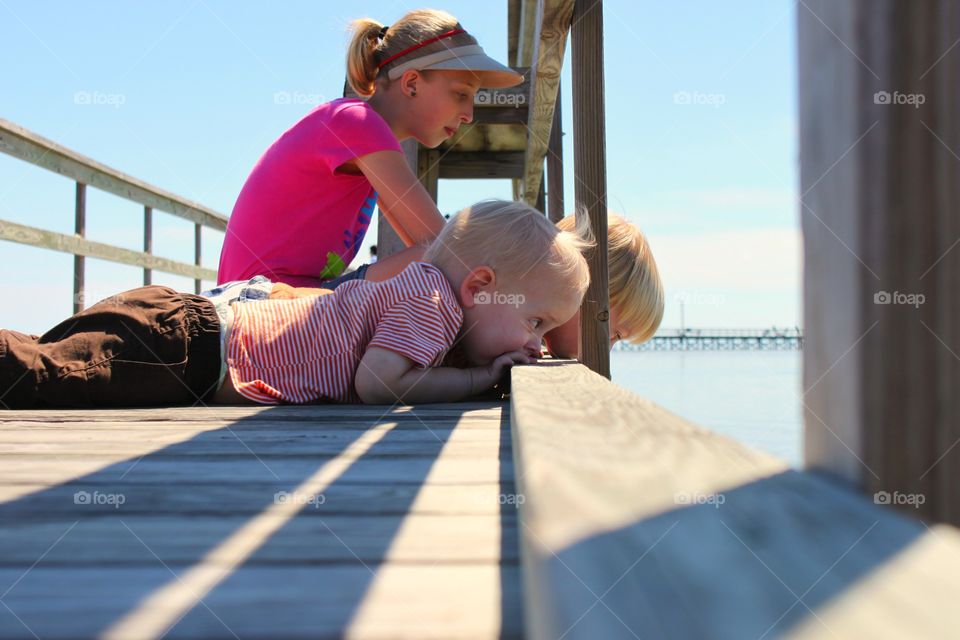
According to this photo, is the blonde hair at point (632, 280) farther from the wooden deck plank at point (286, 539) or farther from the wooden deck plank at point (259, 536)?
the wooden deck plank at point (286, 539)

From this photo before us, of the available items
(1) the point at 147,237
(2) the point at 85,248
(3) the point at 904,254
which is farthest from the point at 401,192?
(1) the point at 147,237

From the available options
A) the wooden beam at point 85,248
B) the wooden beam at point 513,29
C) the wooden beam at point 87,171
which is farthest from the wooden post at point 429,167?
the wooden beam at point 85,248

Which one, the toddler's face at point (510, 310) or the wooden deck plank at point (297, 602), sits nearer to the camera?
the wooden deck plank at point (297, 602)

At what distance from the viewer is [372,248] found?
30.7 ft

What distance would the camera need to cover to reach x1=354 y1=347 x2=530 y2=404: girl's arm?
1812 mm

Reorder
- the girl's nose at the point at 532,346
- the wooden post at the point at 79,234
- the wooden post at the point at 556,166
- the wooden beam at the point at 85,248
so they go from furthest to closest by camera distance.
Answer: the wooden post at the point at 556,166 < the wooden post at the point at 79,234 < the wooden beam at the point at 85,248 < the girl's nose at the point at 532,346

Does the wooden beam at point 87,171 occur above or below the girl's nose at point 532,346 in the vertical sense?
above

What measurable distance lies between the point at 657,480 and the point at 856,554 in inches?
6.1

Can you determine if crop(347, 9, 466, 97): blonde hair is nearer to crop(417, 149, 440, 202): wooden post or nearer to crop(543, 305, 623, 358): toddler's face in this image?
crop(543, 305, 623, 358): toddler's face

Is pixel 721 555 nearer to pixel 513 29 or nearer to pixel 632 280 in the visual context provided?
pixel 632 280

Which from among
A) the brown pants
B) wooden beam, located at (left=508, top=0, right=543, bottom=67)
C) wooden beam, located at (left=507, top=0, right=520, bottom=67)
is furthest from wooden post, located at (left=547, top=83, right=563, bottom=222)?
the brown pants

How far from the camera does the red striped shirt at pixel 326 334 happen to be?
188cm

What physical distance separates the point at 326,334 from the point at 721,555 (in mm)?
1606

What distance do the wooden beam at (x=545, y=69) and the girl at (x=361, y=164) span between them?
348 millimetres
